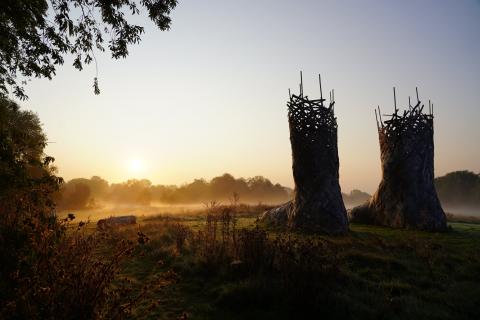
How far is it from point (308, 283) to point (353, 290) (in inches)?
41.8

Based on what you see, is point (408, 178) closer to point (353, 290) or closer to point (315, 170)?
point (315, 170)

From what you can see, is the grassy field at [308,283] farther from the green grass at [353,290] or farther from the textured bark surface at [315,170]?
the textured bark surface at [315,170]

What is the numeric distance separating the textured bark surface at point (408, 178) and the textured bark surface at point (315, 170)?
10.7ft

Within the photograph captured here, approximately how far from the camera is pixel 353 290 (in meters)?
5.57

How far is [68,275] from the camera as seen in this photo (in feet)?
10.8

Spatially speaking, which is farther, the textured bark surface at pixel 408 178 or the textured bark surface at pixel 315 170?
the textured bark surface at pixel 408 178

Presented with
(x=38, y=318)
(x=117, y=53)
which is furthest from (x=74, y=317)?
(x=117, y=53)

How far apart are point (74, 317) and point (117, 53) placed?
702 cm

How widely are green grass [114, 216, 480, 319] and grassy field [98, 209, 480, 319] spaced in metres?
0.01

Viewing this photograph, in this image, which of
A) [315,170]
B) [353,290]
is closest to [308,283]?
[353,290]

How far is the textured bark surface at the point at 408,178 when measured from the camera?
13.7m

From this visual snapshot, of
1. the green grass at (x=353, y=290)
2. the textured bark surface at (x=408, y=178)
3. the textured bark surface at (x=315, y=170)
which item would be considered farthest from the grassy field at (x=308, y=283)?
the textured bark surface at (x=408, y=178)

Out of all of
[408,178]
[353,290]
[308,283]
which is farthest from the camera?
[408,178]

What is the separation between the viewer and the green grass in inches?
191
